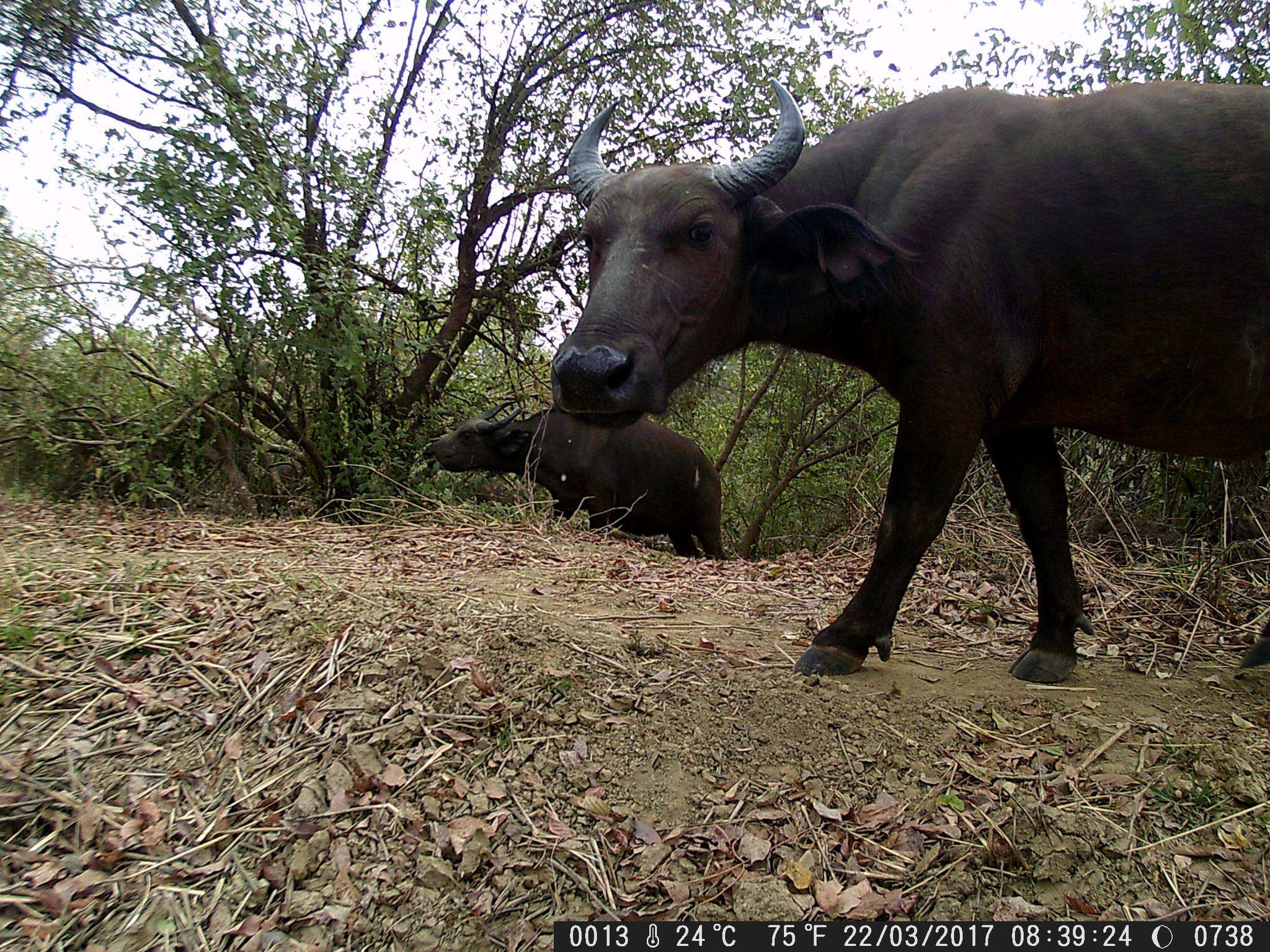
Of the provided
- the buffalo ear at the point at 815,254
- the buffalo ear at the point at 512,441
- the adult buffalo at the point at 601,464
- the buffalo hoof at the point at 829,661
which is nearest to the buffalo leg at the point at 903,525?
the buffalo hoof at the point at 829,661

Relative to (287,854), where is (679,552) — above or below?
below

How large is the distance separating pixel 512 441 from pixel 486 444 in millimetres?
298

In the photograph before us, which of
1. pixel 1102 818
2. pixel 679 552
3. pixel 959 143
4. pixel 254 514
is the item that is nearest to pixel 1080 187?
pixel 959 143

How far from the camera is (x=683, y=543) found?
33.0ft

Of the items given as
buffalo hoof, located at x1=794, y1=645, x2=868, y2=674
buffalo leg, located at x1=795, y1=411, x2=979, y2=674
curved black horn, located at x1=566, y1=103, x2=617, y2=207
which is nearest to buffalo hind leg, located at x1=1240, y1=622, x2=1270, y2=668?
buffalo leg, located at x1=795, y1=411, x2=979, y2=674

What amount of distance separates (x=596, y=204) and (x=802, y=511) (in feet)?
27.4

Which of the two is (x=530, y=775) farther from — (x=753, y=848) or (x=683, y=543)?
(x=683, y=543)

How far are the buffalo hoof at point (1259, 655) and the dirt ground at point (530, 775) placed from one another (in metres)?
0.11

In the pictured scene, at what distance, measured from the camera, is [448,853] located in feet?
6.88

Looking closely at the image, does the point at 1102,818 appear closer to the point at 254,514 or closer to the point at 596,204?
the point at 596,204

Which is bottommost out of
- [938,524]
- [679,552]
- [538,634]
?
[679,552]

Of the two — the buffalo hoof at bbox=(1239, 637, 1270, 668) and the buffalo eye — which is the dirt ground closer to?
the buffalo hoof at bbox=(1239, 637, 1270, 668)

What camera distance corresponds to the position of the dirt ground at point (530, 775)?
199cm

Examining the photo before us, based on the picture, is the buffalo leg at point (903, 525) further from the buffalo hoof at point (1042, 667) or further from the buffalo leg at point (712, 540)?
the buffalo leg at point (712, 540)
